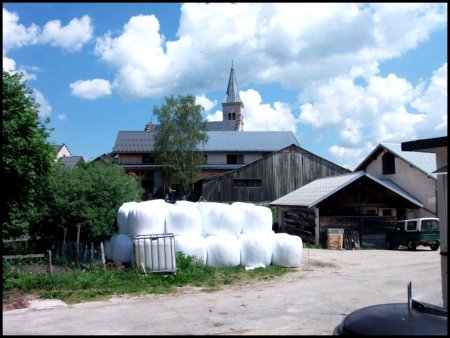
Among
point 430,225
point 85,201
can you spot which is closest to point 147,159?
point 430,225

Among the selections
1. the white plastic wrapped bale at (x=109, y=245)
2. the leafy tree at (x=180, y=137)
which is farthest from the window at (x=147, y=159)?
the white plastic wrapped bale at (x=109, y=245)

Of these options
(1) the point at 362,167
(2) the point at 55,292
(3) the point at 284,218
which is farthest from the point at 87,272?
(1) the point at 362,167

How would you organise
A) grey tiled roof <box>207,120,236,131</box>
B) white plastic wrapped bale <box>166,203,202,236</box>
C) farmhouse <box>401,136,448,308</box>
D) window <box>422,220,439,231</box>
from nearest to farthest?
A: farmhouse <box>401,136,448,308</box> < white plastic wrapped bale <box>166,203,202,236</box> < window <box>422,220,439,231</box> < grey tiled roof <box>207,120,236,131</box>

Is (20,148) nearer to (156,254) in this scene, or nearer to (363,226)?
(156,254)

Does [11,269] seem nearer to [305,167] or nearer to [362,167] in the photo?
[362,167]

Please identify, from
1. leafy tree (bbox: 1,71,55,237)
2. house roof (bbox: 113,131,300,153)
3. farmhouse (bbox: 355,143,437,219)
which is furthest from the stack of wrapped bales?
house roof (bbox: 113,131,300,153)

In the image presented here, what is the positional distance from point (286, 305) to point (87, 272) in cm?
680

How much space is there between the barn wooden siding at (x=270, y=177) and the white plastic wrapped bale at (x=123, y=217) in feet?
87.9

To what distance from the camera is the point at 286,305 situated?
38.8ft

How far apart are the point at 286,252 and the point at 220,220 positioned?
2.81 meters

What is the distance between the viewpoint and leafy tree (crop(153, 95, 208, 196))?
5169 cm

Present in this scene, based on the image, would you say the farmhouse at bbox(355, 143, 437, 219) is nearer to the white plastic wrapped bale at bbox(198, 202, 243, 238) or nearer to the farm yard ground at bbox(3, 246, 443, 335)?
the farm yard ground at bbox(3, 246, 443, 335)

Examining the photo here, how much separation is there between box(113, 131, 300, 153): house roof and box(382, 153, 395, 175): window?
23.8 metres

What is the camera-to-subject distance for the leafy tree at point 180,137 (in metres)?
51.7
